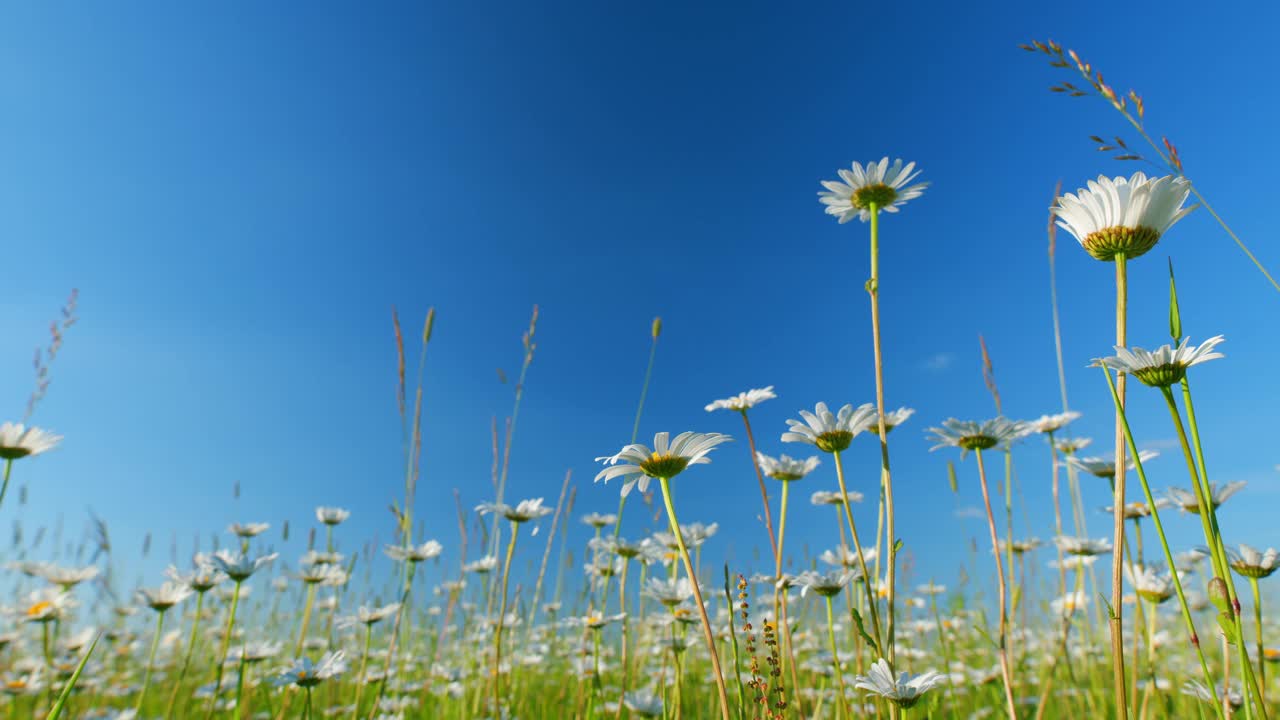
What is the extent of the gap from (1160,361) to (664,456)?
0.85 m

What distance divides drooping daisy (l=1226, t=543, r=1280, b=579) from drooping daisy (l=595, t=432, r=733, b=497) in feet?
3.93

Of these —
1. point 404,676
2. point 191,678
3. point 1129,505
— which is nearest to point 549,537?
point 404,676

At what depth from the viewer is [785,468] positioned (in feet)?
7.17

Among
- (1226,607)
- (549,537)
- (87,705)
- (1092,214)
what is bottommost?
(87,705)

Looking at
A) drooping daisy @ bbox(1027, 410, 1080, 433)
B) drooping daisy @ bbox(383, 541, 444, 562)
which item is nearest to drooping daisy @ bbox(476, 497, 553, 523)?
drooping daisy @ bbox(383, 541, 444, 562)

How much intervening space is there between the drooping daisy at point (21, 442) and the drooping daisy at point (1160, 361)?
3148 mm

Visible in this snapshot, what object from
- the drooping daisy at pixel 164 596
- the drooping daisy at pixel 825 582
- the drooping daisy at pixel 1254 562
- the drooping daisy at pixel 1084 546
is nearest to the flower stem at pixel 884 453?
the drooping daisy at pixel 825 582

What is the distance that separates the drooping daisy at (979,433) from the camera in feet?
5.70

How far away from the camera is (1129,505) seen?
2.11 meters

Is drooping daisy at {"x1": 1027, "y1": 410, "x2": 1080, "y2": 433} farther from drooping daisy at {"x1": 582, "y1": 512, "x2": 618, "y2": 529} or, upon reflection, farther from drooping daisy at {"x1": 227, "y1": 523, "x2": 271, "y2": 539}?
drooping daisy at {"x1": 227, "y1": 523, "x2": 271, "y2": 539}

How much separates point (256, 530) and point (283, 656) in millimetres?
1562

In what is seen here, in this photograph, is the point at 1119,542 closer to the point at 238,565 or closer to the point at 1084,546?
the point at 1084,546

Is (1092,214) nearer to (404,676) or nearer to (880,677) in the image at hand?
(880,677)

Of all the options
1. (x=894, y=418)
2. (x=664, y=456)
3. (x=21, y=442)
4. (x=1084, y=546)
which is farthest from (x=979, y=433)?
(x=21, y=442)
